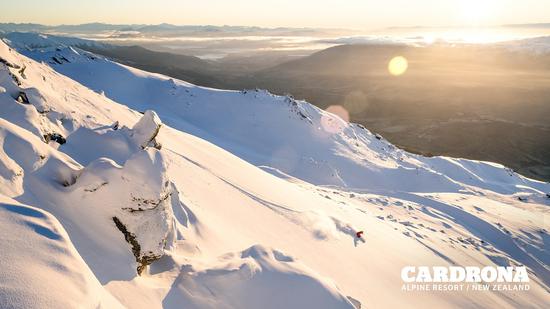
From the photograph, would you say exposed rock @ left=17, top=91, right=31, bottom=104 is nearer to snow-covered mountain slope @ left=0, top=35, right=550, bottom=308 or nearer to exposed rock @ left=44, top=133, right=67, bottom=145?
snow-covered mountain slope @ left=0, top=35, right=550, bottom=308

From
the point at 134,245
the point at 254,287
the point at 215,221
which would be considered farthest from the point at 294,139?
the point at 134,245

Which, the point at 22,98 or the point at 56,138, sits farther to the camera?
the point at 22,98

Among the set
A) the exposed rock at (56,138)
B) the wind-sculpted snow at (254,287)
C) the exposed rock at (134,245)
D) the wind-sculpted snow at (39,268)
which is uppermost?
the exposed rock at (56,138)

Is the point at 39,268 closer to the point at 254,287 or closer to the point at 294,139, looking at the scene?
the point at 254,287

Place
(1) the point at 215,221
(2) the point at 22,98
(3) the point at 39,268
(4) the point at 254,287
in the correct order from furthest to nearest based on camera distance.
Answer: (1) the point at 215,221 → (2) the point at 22,98 → (4) the point at 254,287 → (3) the point at 39,268

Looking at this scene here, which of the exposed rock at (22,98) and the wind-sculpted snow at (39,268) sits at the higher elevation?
the exposed rock at (22,98)

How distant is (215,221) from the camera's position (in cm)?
875

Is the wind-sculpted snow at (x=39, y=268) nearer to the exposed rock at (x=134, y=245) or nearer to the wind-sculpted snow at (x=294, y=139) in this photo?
the exposed rock at (x=134, y=245)

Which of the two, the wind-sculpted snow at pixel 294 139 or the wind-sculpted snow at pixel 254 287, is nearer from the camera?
the wind-sculpted snow at pixel 254 287

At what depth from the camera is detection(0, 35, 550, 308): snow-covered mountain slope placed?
220 inches

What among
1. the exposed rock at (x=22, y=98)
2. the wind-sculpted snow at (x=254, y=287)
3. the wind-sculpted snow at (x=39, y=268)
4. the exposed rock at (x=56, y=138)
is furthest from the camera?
the exposed rock at (x=22, y=98)

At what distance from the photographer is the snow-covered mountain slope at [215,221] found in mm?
5598

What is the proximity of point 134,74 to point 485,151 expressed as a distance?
1934 inches

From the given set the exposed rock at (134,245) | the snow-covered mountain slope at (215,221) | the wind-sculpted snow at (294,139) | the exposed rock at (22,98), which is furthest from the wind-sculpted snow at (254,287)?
the wind-sculpted snow at (294,139)
